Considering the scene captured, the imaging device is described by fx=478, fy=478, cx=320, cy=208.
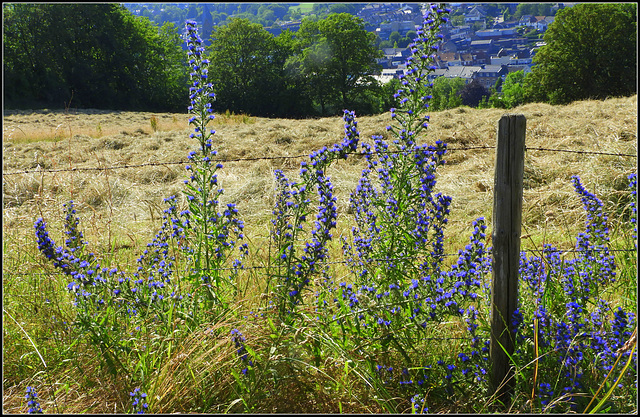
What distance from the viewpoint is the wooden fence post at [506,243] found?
2451mm

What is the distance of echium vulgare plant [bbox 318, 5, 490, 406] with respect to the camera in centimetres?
246

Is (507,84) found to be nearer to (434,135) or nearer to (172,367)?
(434,135)

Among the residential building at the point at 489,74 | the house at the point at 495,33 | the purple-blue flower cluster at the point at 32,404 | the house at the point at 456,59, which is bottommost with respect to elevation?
the purple-blue flower cluster at the point at 32,404

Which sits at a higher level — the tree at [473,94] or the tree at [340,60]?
the tree at [340,60]

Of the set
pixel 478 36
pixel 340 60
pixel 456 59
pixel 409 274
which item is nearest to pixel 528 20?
pixel 478 36

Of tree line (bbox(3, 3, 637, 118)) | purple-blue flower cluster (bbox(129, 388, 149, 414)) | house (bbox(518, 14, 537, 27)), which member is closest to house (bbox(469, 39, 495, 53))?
house (bbox(518, 14, 537, 27))

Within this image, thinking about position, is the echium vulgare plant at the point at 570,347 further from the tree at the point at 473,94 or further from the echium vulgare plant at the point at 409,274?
the tree at the point at 473,94

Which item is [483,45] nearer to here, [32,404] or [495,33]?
[495,33]

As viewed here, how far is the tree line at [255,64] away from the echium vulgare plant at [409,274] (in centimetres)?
3086

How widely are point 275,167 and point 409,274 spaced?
19.9ft

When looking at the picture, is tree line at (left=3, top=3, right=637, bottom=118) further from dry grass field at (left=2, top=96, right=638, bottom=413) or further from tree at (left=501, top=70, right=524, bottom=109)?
dry grass field at (left=2, top=96, right=638, bottom=413)

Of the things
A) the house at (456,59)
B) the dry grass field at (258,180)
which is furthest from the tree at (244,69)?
the dry grass field at (258,180)

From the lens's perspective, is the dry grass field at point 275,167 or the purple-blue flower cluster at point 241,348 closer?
the purple-blue flower cluster at point 241,348

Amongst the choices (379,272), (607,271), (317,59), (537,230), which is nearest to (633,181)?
(607,271)
